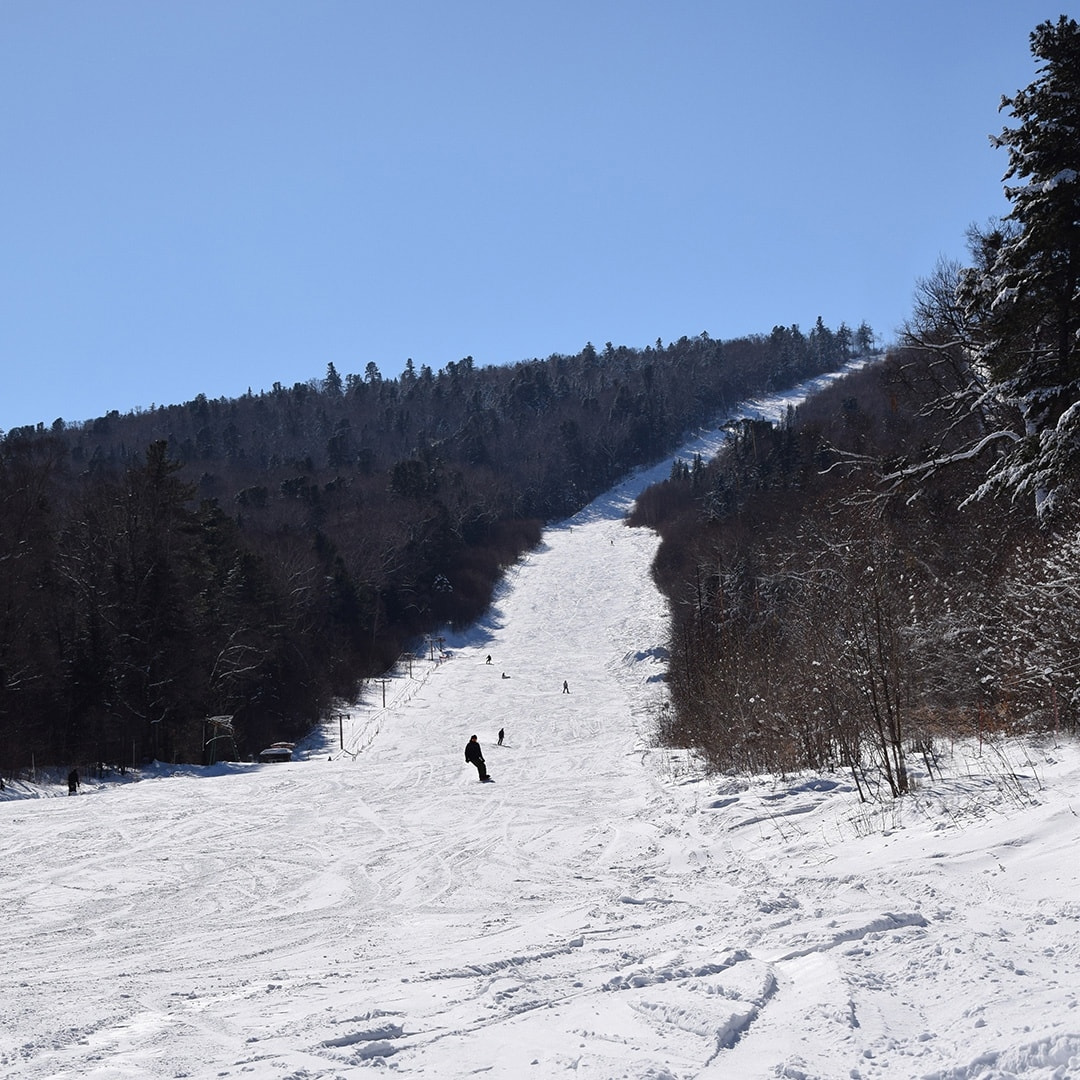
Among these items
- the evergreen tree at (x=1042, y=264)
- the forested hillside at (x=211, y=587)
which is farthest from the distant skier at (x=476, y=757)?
the forested hillside at (x=211, y=587)

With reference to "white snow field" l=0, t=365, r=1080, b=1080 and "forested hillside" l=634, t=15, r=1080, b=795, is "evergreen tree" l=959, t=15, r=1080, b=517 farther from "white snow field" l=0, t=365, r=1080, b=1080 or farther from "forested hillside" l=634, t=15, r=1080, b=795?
"white snow field" l=0, t=365, r=1080, b=1080

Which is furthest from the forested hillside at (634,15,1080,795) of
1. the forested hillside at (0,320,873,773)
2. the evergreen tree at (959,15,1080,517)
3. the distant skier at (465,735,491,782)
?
the forested hillside at (0,320,873,773)

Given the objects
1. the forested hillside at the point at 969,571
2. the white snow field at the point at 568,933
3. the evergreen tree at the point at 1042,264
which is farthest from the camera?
the evergreen tree at the point at 1042,264

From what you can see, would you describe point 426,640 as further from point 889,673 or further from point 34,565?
point 889,673

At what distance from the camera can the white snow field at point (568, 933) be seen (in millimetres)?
4789

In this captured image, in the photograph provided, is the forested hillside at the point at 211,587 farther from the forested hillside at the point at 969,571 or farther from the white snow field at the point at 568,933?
the forested hillside at the point at 969,571

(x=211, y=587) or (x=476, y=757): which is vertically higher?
(x=211, y=587)


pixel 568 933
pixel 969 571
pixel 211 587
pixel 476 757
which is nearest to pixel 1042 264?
pixel 969 571

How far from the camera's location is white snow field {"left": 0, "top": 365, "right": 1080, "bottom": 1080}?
4.79 m

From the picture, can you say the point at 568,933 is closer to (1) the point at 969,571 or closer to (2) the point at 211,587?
(1) the point at 969,571

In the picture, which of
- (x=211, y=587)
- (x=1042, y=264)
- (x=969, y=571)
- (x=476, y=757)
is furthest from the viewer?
(x=211, y=587)

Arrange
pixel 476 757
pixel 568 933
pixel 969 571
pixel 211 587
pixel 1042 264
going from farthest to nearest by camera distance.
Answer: pixel 211 587
pixel 476 757
pixel 969 571
pixel 1042 264
pixel 568 933

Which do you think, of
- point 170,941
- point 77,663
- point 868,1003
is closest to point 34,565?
point 77,663

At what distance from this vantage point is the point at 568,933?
7914mm
